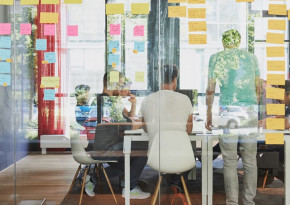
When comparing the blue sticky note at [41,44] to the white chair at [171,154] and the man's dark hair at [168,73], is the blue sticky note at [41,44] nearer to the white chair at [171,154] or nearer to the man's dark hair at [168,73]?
the man's dark hair at [168,73]

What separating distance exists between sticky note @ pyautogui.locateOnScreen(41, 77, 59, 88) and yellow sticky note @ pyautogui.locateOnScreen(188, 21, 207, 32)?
1180 millimetres

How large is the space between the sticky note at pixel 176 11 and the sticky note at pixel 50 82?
1.08 m

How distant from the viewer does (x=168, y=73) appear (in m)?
3.71

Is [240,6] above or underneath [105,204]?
above

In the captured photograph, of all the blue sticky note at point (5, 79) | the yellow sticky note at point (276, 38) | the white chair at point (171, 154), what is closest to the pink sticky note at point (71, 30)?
the blue sticky note at point (5, 79)

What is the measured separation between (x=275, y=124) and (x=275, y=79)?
0.36m

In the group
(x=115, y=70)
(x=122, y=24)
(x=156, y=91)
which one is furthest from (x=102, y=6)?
(x=156, y=91)

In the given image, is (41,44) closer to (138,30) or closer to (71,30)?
(71,30)

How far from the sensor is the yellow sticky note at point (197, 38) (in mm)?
3672

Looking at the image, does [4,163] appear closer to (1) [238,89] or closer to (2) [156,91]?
(2) [156,91]

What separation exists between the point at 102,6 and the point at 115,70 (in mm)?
546

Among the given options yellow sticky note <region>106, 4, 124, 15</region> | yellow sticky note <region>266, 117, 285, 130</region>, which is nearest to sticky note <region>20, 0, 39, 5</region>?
yellow sticky note <region>106, 4, 124, 15</region>

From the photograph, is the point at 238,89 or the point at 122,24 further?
the point at 122,24

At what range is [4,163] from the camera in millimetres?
3795
